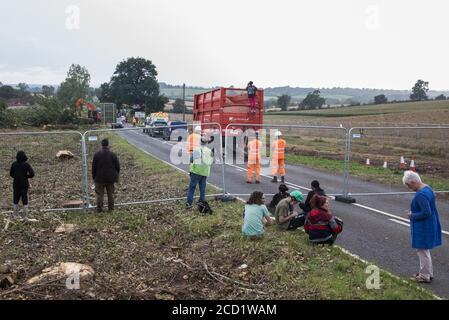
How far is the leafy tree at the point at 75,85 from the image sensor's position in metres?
86.6

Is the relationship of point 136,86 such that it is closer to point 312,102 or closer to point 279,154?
point 312,102

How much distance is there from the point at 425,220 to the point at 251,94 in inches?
550

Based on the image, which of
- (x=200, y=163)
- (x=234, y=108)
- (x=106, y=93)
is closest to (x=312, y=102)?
(x=106, y=93)

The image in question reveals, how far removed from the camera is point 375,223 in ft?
33.4

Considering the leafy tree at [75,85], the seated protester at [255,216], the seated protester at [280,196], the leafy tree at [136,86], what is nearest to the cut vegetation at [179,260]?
the seated protester at [255,216]

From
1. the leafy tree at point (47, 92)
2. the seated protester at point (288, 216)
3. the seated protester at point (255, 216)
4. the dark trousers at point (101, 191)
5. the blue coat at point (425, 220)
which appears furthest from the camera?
the leafy tree at point (47, 92)

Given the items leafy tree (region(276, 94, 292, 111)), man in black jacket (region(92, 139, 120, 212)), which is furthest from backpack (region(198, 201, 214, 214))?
leafy tree (region(276, 94, 292, 111))

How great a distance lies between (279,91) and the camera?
169 m

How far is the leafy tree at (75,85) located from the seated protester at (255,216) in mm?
78556

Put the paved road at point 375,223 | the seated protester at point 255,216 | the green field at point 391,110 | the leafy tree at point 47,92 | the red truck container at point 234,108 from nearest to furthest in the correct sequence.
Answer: the paved road at point 375,223, the seated protester at point 255,216, the red truck container at point 234,108, the leafy tree at point 47,92, the green field at point 391,110

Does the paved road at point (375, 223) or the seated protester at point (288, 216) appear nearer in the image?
the paved road at point (375, 223)

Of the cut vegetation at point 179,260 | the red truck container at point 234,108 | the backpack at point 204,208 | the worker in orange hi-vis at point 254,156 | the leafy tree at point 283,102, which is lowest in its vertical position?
the cut vegetation at point 179,260

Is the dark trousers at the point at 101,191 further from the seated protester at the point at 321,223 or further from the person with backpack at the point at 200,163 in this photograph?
the seated protester at the point at 321,223
